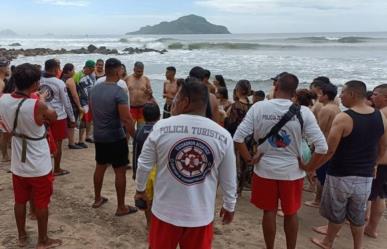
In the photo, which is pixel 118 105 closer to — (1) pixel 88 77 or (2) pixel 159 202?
(2) pixel 159 202

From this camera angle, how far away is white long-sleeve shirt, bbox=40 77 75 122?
606 centimetres

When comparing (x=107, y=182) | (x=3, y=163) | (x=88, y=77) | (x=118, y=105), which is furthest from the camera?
(x=88, y=77)

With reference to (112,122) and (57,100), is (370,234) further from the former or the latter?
(57,100)

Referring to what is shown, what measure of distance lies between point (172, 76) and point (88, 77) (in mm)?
1582

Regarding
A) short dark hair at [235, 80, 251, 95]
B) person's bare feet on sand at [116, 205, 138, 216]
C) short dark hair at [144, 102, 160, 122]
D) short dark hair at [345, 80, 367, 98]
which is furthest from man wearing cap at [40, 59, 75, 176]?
short dark hair at [345, 80, 367, 98]

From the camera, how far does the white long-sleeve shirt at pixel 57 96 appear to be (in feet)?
19.9

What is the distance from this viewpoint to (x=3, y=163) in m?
6.99

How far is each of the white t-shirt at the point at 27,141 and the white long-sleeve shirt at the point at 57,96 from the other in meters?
2.23

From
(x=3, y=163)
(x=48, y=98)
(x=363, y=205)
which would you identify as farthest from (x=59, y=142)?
(x=363, y=205)

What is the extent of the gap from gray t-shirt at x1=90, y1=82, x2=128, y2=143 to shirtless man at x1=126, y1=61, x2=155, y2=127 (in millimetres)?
3043

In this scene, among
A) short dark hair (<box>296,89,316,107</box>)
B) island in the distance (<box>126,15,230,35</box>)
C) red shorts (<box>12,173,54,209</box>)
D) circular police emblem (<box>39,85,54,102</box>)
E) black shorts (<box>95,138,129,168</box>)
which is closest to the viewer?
red shorts (<box>12,173,54,209</box>)

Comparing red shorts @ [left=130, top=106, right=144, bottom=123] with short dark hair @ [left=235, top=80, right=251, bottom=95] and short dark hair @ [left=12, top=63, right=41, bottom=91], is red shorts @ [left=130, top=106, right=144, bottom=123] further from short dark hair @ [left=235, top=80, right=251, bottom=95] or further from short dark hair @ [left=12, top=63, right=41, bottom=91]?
short dark hair @ [left=12, top=63, right=41, bottom=91]

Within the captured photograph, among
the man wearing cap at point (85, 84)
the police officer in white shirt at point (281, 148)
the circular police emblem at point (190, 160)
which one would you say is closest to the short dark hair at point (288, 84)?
the police officer in white shirt at point (281, 148)

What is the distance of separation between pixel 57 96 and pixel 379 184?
14.7 feet
